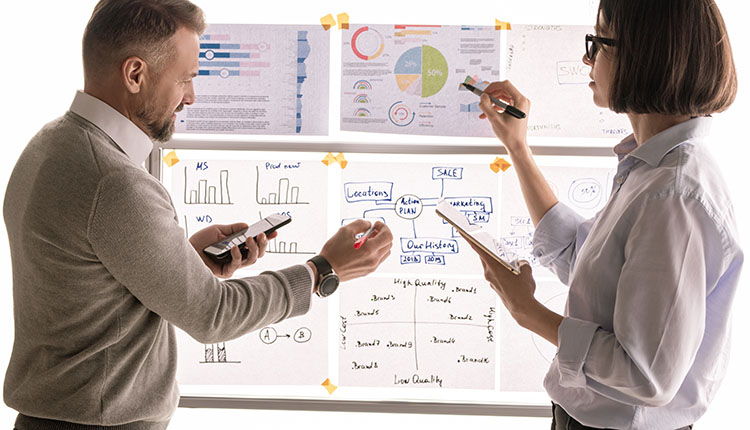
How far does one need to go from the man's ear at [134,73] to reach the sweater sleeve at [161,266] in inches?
8.1

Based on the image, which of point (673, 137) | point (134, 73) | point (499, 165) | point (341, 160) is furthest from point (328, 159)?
point (673, 137)

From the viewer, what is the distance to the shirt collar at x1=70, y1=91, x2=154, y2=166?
4.03ft

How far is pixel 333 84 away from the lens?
6.41 feet

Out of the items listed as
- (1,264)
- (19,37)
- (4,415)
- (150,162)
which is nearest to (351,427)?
(150,162)

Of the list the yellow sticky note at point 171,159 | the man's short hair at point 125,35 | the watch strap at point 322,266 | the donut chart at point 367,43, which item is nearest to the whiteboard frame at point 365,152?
the yellow sticky note at point 171,159

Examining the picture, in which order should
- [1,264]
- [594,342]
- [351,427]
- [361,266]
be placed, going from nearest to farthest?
[594,342]
[361,266]
[351,427]
[1,264]

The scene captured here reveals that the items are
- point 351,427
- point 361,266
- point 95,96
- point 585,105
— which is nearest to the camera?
point 95,96

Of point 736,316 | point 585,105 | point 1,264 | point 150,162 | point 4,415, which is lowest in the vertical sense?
point 4,415

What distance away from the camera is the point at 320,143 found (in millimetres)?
1954

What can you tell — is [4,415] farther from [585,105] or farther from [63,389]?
[585,105]

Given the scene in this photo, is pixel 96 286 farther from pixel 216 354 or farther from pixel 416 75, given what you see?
pixel 416 75

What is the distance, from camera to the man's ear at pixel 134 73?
1247mm

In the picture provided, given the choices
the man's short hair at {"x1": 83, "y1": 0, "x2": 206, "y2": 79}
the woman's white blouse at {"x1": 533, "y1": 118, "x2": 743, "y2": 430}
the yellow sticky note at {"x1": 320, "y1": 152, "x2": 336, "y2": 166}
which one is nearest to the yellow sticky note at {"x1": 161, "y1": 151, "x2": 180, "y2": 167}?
the yellow sticky note at {"x1": 320, "y1": 152, "x2": 336, "y2": 166}

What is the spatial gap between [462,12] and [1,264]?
1921mm
